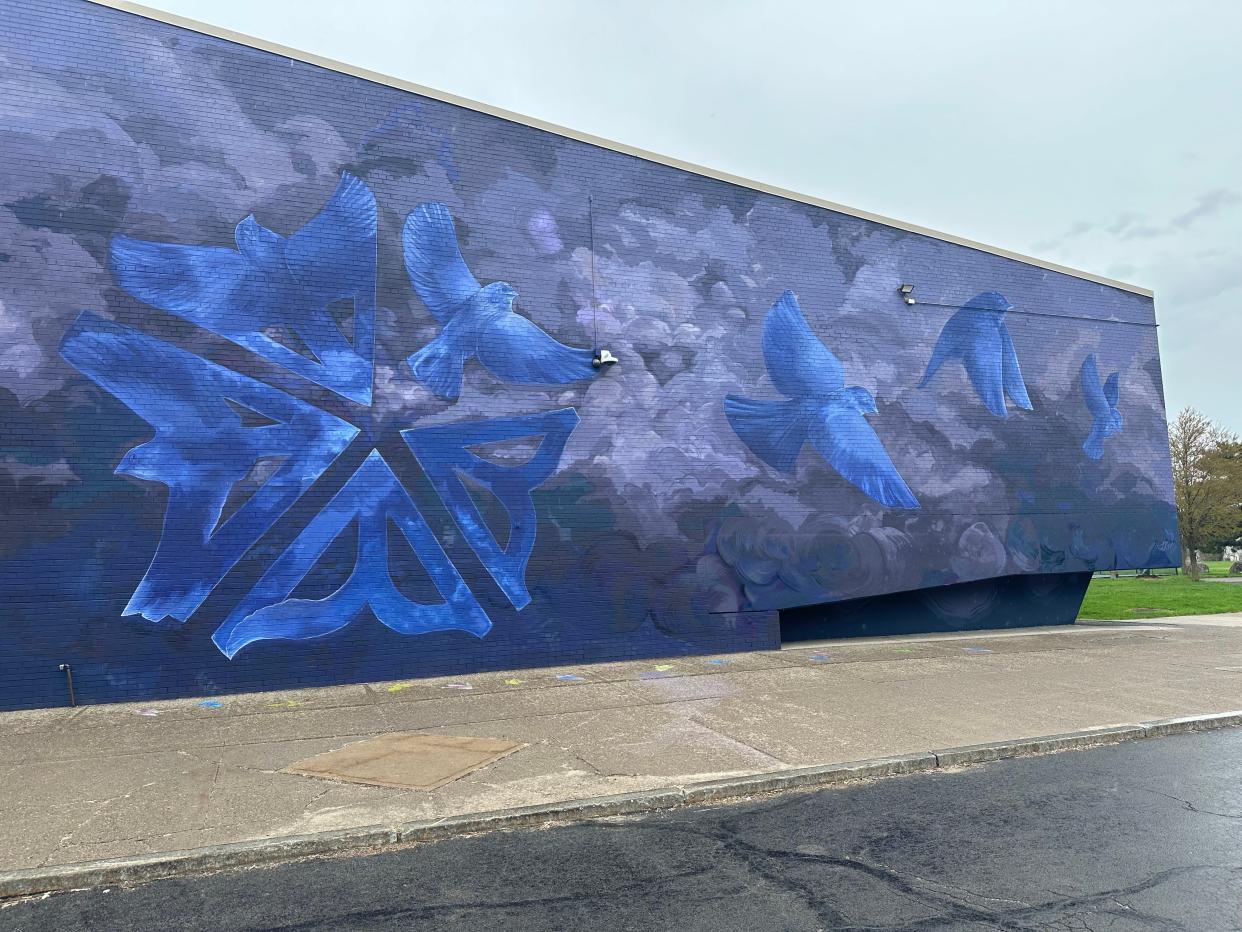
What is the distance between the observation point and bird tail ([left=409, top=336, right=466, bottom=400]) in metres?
11.4

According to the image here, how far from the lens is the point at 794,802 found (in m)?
6.22

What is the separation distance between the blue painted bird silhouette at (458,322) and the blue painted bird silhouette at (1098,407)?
35.7ft

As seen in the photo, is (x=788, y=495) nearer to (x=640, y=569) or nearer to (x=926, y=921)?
(x=640, y=569)

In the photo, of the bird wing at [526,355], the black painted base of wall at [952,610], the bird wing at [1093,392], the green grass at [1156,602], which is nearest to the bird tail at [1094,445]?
the bird wing at [1093,392]

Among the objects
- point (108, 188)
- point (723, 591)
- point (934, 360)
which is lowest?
point (723, 591)

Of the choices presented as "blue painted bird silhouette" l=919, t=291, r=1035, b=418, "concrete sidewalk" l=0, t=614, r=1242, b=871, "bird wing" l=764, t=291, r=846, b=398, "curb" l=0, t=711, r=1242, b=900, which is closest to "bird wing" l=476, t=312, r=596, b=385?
"bird wing" l=764, t=291, r=846, b=398

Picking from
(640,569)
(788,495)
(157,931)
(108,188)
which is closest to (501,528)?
(640,569)

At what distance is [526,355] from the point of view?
12.1 metres

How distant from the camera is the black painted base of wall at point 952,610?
14.7m

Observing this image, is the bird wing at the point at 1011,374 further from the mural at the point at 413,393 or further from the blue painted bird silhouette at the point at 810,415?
the blue painted bird silhouette at the point at 810,415

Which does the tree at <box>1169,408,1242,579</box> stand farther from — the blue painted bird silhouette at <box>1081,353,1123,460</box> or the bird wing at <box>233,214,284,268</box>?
the bird wing at <box>233,214,284,268</box>

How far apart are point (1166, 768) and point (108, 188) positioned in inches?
476

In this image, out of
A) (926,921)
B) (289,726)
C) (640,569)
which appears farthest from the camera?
(640,569)

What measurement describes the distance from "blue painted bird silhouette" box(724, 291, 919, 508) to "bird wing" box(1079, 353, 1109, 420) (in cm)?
500
